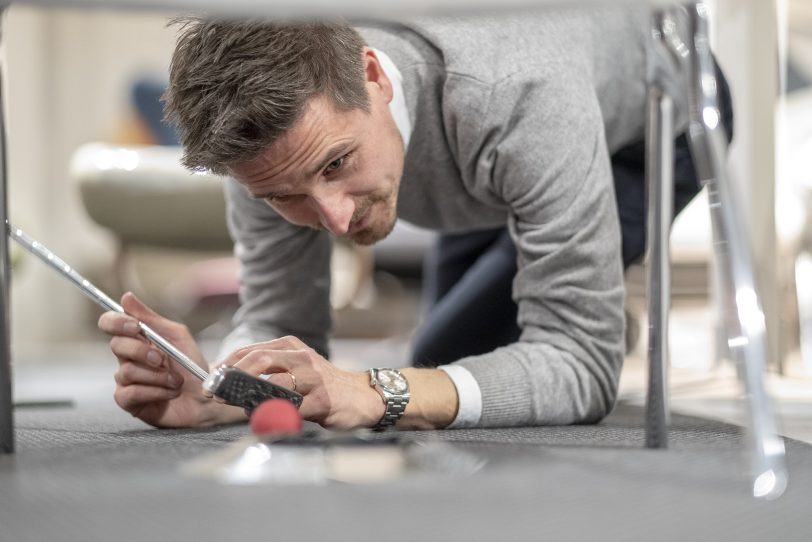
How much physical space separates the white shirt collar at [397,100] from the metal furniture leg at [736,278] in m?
0.46

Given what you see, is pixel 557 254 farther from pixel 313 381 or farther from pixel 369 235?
pixel 313 381

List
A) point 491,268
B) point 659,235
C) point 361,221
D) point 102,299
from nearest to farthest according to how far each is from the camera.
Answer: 1. point 659,235
2. point 102,299
3. point 361,221
4. point 491,268

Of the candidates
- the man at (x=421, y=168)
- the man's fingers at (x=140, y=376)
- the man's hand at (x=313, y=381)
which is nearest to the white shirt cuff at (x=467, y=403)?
the man at (x=421, y=168)

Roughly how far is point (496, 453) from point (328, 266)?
2.72 ft

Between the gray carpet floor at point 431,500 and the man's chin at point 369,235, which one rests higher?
the man's chin at point 369,235

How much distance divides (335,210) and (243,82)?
0.19 m

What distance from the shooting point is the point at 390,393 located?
39.8 inches

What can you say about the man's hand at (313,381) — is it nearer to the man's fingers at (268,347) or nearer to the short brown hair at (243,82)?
the man's fingers at (268,347)

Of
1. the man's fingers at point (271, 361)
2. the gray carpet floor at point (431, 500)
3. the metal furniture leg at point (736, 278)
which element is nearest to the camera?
the gray carpet floor at point (431, 500)

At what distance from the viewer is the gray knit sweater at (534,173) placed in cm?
111

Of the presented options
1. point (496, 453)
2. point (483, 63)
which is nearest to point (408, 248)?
point (483, 63)

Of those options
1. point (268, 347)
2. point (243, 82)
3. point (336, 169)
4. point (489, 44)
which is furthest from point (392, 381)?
point (489, 44)

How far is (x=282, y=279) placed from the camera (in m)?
1.53

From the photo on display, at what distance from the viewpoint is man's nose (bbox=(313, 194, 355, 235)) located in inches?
42.3
